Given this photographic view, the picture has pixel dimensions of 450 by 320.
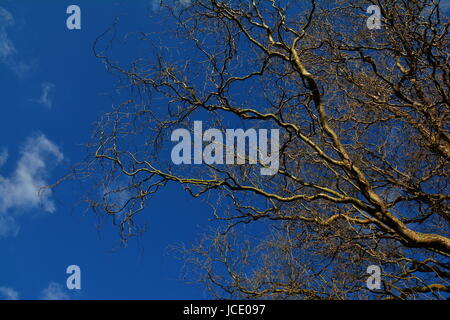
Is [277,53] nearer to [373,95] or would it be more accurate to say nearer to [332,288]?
[373,95]

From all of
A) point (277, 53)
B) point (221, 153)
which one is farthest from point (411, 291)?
point (277, 53)

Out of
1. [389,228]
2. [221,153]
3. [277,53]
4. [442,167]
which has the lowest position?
[389,228]

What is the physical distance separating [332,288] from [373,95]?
2474 millimetres
